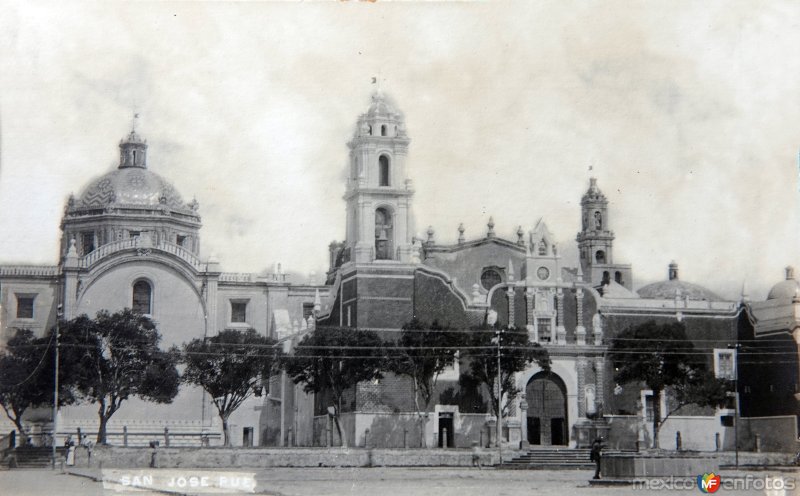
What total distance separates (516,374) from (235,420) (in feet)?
52.9

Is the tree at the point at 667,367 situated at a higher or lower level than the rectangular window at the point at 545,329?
lower

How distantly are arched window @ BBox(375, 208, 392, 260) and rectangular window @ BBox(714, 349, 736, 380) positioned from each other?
1556 centimetres

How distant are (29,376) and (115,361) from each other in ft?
11.6

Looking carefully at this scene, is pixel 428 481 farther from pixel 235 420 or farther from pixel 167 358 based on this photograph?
pixel 235 420

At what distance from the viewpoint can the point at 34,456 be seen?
45625mm

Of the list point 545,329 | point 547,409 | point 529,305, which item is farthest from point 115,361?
point 545,329

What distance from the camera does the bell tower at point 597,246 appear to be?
219 ft

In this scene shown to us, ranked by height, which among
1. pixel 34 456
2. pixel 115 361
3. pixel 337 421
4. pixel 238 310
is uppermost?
pixel 238 310

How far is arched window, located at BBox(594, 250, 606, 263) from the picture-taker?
69812 mm

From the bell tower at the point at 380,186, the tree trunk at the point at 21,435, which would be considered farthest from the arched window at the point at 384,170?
the tree trunk at the point at 21,435

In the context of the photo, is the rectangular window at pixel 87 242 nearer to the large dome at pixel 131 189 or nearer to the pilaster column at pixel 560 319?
the large dome at pixel 131 189

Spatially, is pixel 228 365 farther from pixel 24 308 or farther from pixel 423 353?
pixel 24 308

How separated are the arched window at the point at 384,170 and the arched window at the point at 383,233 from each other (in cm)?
118

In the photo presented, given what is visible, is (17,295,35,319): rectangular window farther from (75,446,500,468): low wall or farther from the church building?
(75,446,500,468): low wall
